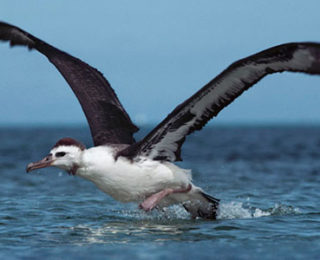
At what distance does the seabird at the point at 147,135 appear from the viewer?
24.7ft

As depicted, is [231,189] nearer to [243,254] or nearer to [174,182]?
[174,182]

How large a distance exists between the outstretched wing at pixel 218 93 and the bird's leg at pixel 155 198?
45 cm

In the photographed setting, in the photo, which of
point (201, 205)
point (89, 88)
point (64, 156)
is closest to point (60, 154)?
point (64, 156)

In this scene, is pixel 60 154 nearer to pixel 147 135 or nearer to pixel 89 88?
pixel 147 135

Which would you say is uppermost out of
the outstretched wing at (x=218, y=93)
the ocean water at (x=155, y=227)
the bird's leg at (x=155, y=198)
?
the outstretched wing at (x=218, y=93)

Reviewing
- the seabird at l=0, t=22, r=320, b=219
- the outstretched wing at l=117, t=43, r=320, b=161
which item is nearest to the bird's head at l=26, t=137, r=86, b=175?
the seabird at l=0, t=22, r=320, b=219

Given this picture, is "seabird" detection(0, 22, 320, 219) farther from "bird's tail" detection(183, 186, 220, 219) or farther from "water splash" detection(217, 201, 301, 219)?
"water splash" detection(217, 201, 301, 219)

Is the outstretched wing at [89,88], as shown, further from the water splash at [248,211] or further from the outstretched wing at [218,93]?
the water splash at [248,211]

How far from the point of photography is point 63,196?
42.5 feet

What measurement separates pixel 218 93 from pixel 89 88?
113 inches

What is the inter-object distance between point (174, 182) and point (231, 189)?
5487 millimetres

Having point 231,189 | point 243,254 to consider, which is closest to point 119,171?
point 243,254

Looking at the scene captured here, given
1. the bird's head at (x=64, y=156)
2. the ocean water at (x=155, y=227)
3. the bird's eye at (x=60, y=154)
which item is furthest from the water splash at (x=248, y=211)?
the bird's eye at (x=60, y=154)

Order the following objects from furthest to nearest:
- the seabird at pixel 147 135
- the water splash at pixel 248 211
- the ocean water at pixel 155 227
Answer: the water splash at pixel 248 211 → the seabird at pixel 147 135 → the ocean water at pixel 155 227
